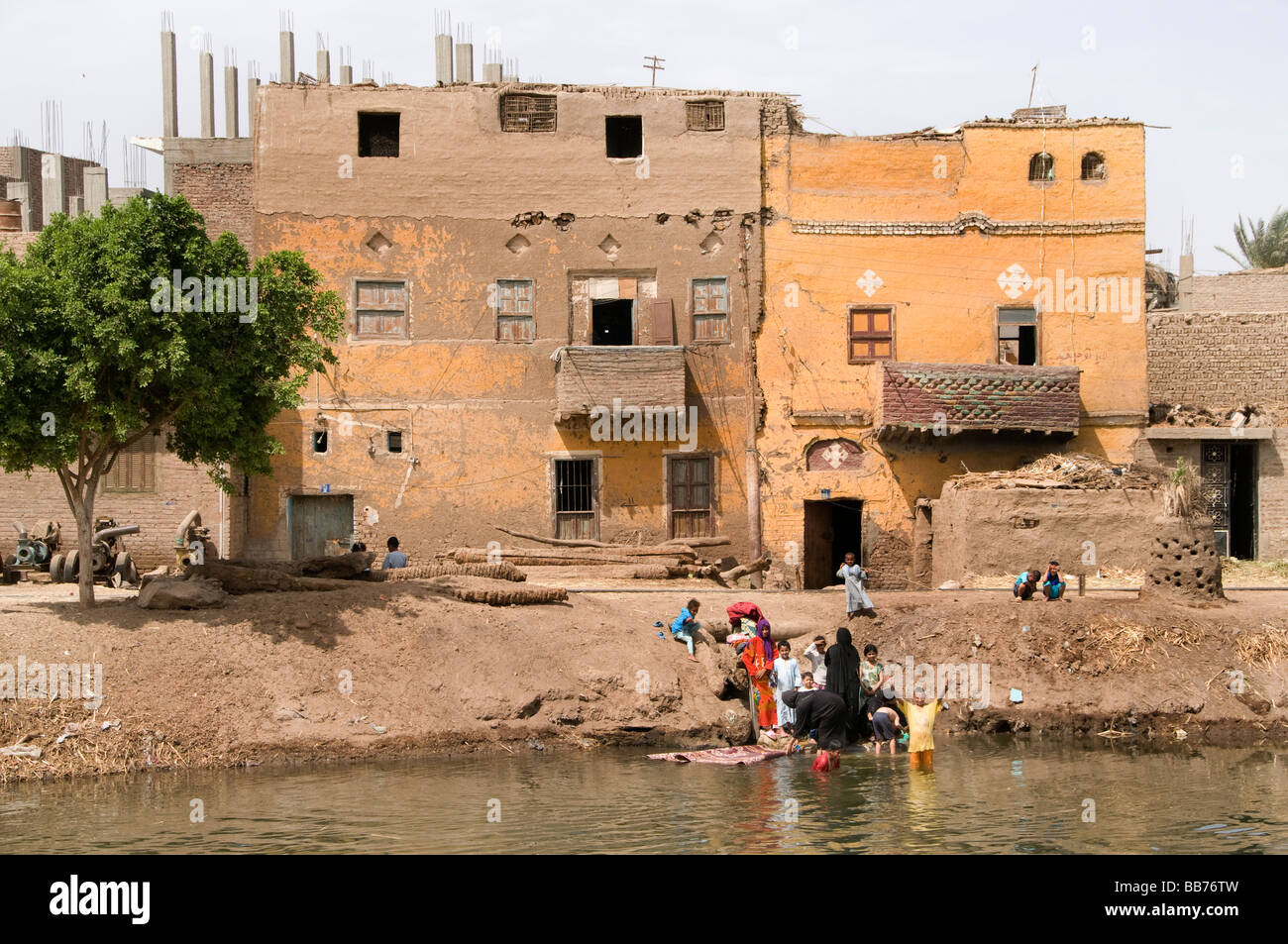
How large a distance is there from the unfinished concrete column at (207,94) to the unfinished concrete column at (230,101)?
85cm

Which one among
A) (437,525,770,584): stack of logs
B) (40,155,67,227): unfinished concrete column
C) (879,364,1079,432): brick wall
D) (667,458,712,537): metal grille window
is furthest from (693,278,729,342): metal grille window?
(40,155,67,227): unfinished concrete column

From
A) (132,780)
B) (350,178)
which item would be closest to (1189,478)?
(350,178)

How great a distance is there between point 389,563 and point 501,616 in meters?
3.46

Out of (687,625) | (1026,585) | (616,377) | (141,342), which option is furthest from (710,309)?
(141,342)

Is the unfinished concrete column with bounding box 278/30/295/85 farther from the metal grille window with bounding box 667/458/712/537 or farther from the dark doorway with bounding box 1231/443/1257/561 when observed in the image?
the dark doorway with bounding box 1231/443/1257/561

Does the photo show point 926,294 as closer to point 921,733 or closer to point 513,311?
point 513,311

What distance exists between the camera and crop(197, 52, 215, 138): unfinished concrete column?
30625 mm

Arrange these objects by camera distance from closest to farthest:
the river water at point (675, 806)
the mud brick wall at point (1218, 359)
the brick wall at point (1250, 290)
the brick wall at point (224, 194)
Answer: the river water at point (675, 806), the brick wall at point (224, 194), the mud brick wall at point (1218, 359), the brick wall at point (1250, 290)

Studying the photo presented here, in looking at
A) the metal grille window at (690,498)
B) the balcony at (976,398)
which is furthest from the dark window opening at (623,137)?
the balcony at (976,398)

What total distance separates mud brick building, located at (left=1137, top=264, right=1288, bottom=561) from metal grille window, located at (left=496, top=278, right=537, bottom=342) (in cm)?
1281

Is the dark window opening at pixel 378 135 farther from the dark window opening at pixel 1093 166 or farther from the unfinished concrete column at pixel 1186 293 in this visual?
the unfinished concrete column at pixel 1186 293

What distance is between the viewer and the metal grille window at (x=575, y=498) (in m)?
27.2

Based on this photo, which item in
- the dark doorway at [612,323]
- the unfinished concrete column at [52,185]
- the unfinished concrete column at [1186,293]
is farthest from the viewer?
the unfinished concrete column at [52,185]
